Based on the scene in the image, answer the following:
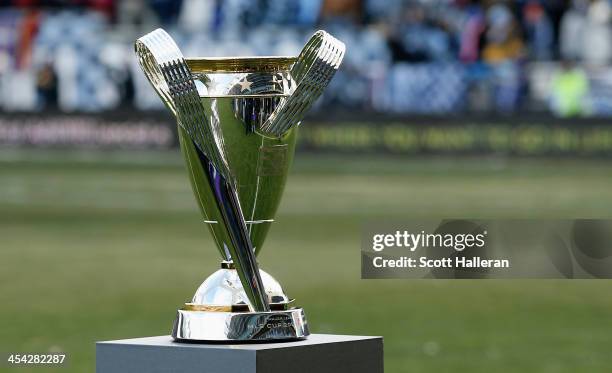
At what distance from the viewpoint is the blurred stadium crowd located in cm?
2944

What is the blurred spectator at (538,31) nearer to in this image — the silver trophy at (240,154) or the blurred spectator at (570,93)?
the blurred spectator at (570,93)

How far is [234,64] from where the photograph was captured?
151 inches

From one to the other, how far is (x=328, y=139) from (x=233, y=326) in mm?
26302

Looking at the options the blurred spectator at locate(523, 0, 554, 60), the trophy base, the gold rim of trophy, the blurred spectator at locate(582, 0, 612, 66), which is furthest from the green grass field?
the gold rim of trophy

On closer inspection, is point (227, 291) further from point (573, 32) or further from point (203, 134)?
point (573, 32)

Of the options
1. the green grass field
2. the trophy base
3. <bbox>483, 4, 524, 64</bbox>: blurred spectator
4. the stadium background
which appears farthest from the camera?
<bbox>483, 4, 524, 64</bbox>: blurred spectator

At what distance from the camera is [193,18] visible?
106ft

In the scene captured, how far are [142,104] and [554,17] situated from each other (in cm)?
843

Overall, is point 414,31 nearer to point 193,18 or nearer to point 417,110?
point 417,110

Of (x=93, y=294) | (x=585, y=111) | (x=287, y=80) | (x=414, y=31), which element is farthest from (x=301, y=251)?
(x=414, y=31)

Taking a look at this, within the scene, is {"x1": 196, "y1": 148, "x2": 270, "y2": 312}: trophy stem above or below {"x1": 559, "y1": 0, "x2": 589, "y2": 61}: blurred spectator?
below

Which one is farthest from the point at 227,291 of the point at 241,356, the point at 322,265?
the point at 322,265

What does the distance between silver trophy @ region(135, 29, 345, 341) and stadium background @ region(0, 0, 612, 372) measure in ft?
27.8

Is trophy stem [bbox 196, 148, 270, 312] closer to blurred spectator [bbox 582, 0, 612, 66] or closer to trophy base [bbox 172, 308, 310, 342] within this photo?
trophy base [bbox 172, 308, 310, 342]
